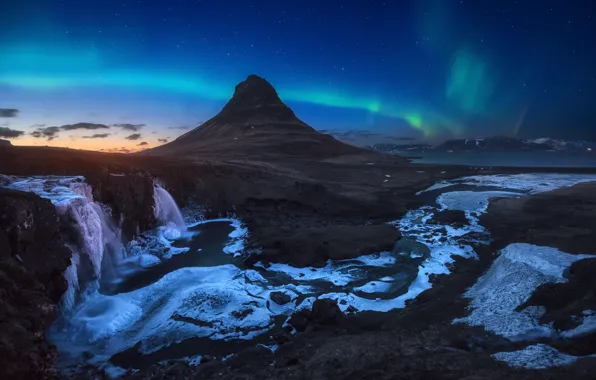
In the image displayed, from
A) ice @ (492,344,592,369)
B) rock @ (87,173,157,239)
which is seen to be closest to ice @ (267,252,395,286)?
ice @ (492,344,592,369)

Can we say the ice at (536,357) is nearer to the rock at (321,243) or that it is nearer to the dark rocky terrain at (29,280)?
the rock at (321,243)

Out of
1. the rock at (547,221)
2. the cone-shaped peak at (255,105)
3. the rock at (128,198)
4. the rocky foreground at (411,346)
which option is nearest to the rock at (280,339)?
the rocky foreground at (411,346)

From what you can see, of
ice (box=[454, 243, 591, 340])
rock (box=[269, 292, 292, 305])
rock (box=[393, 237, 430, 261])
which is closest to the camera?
ice (box=[454, 243, 591, 340])

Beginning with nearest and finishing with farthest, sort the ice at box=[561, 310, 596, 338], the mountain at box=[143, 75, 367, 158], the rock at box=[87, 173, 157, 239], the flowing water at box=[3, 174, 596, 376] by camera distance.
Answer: the ice at box=[561, 310, 596, 338] < the flowing water at box=[3, 174, 596, 376] < the rock at box=[87, 173, 157, 239] < the mountain at box=[143, 75, 367, 158]

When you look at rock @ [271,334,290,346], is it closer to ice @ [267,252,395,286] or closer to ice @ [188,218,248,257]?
ice @ [267,252,395,286]

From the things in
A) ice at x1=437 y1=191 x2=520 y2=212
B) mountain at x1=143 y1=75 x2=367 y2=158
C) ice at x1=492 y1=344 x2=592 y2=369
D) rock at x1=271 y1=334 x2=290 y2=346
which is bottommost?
rock at x1=271 y1=334 x2=290 y2=346

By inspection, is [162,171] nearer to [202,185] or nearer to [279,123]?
[202,185]

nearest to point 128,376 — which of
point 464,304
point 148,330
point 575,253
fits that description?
point 148,330
